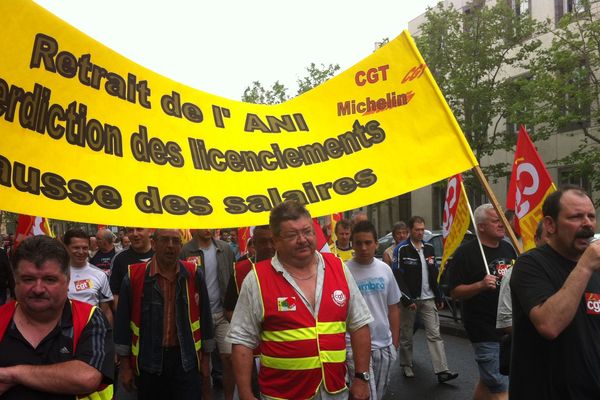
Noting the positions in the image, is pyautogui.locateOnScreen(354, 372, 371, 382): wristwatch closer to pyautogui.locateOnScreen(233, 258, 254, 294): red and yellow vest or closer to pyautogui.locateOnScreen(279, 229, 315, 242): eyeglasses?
pyautogui.locateOnScreen(279, 229, 315, 242): eyeglasses

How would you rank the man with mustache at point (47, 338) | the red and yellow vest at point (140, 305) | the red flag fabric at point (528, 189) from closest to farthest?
1. the man with mustache at point (47, 338)
2. the red and yellow vest at point (140, 305)
3. the red flag fabric at point (528, 189)

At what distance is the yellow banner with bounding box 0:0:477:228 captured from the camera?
3.51 meters

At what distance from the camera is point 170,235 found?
476cm

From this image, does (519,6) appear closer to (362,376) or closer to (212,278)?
(212,278)

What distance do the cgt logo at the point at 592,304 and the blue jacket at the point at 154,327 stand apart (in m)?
2.85

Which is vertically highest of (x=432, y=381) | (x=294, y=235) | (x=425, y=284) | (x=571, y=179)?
(x=571, y=179)

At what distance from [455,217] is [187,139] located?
13.3 ft

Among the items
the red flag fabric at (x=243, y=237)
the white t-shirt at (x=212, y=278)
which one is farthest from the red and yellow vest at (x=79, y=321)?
the red flag fabric at (x=243, y=237)

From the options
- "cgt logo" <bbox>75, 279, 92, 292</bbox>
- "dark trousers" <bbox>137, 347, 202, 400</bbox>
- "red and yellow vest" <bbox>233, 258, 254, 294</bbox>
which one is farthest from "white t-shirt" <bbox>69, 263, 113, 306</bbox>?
"dark trousers" <bbox>137, 347, 202, 400</bbox>

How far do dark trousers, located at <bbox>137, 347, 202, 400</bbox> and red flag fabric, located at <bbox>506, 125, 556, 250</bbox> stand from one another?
327cm

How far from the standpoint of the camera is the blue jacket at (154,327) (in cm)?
458

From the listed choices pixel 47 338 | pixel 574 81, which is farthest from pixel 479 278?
pixel 574 81

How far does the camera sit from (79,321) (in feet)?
9.02

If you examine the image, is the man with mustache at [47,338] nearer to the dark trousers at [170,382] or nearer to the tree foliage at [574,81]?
the dark trousers at [170,382]
